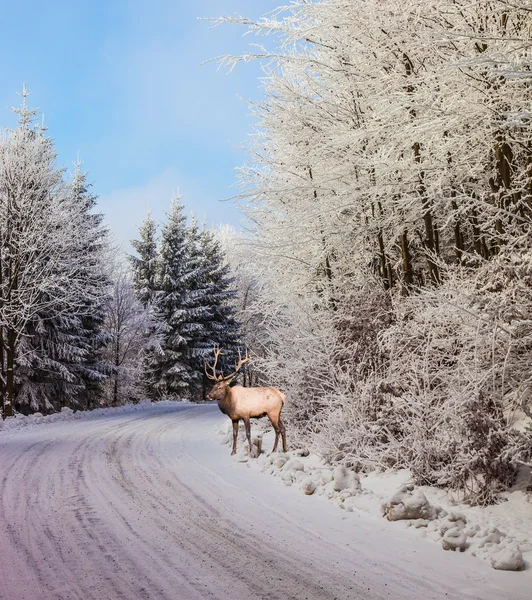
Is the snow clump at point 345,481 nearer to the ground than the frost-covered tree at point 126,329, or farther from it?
nearer to the ground

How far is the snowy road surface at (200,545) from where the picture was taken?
4.09m

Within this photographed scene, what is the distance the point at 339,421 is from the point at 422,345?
1.80 m

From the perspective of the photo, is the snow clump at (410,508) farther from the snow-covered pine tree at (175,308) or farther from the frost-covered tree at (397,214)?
the snow-covered pine tree at (175,308)

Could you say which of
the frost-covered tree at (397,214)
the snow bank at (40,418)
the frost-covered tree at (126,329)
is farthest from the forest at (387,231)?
the frost-covered tree at (126,329)

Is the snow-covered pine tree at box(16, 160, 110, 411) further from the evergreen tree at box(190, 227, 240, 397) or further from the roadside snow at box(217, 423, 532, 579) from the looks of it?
the roadside snow at box(217, 423, 532, 579)

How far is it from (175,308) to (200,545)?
2889cm

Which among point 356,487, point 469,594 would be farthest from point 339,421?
point 469,594

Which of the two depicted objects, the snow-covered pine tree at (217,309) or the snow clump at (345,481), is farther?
the snow-covered pine tree at (217,309)

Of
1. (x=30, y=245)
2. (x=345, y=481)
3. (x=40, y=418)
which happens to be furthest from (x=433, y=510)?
(x=30, y=245)

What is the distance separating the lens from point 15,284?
1903 centimetres

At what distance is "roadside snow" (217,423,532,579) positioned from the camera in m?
4.82

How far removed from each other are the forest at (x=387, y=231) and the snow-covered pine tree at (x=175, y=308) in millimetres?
12355

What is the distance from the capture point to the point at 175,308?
33500 mm

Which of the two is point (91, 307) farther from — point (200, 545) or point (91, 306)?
point (200, 545)
